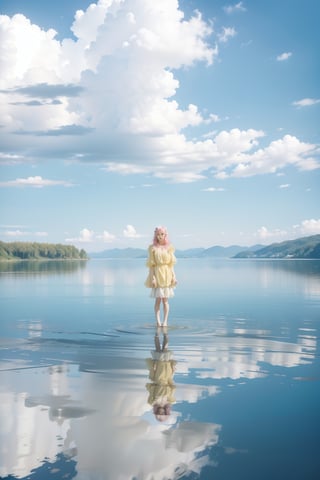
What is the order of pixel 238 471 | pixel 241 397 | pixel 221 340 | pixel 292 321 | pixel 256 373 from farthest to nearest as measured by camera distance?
pixel 292 321
pixel 221 340
pixel 256 373
pixel 241 397
pixel 238 471

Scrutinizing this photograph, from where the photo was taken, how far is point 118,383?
342 inches

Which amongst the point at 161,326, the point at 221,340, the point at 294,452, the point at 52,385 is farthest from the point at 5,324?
the point at 294,452

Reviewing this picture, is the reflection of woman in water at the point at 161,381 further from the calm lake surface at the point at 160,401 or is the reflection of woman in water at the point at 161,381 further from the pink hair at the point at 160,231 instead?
the pink hair at the point at 160,231

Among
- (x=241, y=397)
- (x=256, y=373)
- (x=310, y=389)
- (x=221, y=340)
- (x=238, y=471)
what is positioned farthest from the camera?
(x=221, y=340)

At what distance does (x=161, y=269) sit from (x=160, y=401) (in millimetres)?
8479

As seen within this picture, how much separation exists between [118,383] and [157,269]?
292 inches

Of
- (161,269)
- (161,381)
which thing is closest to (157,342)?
(161,269)

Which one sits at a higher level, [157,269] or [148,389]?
[157,269]

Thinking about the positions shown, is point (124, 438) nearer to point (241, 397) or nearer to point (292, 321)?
point (241, 397)

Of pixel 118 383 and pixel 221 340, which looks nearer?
pixel 118 383

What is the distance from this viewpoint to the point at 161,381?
8758mm

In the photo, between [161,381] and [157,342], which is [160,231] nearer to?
[157,342]

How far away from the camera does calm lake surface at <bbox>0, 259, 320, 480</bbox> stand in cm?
541

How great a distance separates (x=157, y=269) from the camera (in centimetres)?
1591
